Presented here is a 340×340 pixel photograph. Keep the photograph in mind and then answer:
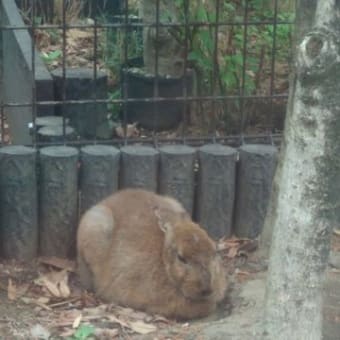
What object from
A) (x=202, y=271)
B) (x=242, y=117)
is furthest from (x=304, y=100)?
(x=242, y=117)

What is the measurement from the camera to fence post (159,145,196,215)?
7059 millimetres

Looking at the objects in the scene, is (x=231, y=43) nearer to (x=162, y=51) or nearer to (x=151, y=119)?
(x=162, y=51)

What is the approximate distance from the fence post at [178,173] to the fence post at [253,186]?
317mm

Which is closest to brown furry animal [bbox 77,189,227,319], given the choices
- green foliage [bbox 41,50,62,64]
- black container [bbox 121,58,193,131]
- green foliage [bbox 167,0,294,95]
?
green foliage [bbox 167,0,294,95]

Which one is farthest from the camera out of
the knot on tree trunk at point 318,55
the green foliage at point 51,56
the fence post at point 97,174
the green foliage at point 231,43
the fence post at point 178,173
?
the green foliage at point 51,56

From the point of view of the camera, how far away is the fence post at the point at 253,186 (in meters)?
7.20

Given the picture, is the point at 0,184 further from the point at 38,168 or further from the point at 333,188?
the point at 333,188

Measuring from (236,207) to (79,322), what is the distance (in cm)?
164

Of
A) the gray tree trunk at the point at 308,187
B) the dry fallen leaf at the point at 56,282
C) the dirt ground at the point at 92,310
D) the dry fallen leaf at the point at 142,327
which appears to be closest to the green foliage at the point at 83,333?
the dirt ground at the point at 92,310

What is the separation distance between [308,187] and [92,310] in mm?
2491

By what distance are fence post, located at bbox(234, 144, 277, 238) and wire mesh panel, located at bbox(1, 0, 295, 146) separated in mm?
355

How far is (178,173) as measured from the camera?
23.3ft

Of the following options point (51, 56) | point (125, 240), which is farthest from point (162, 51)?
point (125, 240)

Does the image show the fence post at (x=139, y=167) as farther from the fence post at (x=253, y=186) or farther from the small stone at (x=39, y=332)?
the small stone at (x=39, y=332)
